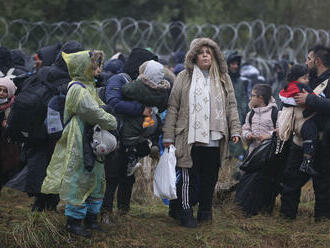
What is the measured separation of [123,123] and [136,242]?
107cm

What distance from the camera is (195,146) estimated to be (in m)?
5.57

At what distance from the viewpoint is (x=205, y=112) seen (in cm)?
549

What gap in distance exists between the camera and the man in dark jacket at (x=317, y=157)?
583 cm

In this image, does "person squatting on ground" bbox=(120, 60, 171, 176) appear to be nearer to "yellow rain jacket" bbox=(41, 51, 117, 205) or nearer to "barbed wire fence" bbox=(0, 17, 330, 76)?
"yellow rain jacket" bbox=(41, 51, 117, 205)

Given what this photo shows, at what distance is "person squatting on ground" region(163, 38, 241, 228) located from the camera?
216 inches

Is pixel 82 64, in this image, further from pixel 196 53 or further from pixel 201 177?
pixel 201 177

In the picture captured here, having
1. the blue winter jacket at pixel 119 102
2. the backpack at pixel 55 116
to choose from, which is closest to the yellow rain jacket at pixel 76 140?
the backpack at pixel 55 116

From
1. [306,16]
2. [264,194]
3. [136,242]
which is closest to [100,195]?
[136,242]

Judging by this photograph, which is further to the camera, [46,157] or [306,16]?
[306,16]

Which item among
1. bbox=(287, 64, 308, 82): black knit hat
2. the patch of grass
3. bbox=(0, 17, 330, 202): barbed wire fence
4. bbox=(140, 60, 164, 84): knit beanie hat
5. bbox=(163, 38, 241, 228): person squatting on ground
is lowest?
the patch of grass

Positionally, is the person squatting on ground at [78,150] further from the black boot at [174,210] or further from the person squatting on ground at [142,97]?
the black boot at [174,210]

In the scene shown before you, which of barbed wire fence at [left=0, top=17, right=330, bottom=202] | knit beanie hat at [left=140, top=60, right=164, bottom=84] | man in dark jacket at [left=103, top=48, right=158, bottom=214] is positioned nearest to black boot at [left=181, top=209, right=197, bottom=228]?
man in dark jacket at [left=103, top=48, right=158, bottom=214]

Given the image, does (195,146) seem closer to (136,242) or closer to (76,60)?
(136,242)

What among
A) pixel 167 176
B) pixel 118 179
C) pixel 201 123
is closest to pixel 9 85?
pixel 118 179
